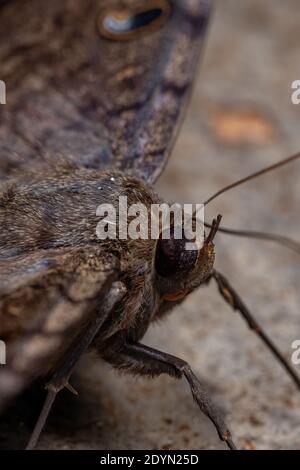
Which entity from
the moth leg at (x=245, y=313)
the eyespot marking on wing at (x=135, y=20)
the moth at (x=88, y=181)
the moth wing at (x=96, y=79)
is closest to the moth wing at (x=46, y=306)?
the moth at (x=88, y=181)

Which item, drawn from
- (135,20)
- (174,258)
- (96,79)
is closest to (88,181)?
(174,258)

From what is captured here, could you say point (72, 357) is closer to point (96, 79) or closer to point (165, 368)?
point (165, 368)

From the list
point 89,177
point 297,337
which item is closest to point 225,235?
point 297,337

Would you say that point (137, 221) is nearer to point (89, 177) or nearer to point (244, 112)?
point (89, 177)

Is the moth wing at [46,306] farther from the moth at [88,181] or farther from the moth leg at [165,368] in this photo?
the moth leg at [165,368]

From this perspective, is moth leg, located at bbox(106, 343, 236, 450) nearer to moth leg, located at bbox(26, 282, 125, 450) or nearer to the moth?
the moth

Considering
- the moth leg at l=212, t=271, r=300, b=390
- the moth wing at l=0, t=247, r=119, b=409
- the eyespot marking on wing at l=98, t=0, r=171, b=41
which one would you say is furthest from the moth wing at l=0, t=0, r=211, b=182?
the moth wing at l=0, t=247, r=119, b=409
